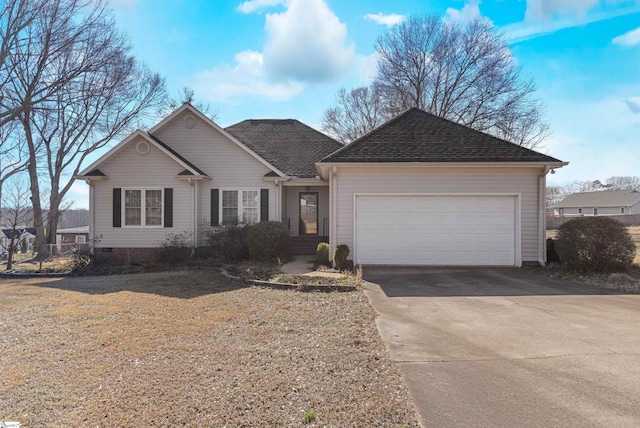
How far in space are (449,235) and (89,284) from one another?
10403mm

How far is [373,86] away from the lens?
28.0 metres

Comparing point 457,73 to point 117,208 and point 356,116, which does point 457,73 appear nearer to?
point 356,116

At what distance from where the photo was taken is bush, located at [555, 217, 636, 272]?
32.1ft

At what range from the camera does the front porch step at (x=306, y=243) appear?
51.2 ft

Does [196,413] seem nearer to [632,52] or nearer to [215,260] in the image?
[215,260]

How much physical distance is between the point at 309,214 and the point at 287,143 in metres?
4.10

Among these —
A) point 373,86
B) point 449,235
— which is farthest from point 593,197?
point 449,235

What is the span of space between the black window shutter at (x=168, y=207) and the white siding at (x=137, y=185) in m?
0.11

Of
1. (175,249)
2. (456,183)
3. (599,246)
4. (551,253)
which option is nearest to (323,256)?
(456,183)

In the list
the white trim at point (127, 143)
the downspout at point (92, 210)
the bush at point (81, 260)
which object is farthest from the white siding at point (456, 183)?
the downspout at point (92, 210)

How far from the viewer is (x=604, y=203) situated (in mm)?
58219

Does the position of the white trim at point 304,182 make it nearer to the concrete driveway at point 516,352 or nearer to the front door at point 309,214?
the front door at point 309,214

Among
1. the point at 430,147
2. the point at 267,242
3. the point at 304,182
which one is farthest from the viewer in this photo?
the point at 304,182

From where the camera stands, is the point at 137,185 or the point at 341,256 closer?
the point at 341,256
